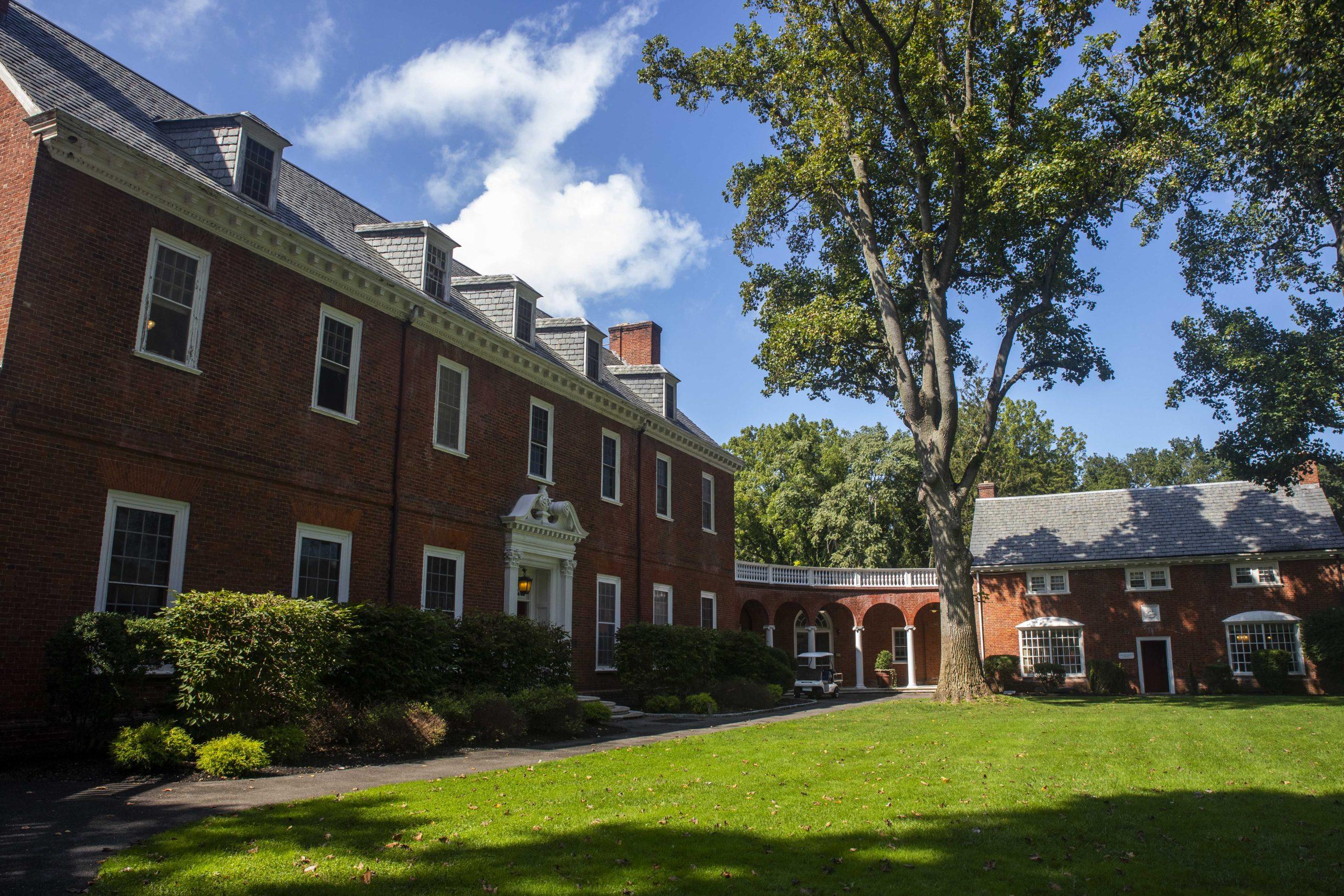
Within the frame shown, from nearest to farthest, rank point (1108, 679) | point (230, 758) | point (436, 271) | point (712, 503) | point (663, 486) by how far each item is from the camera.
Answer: point (230, 758)
point (436, 271)
point (663, 486)
point (712, 503)
point (1108, 679)

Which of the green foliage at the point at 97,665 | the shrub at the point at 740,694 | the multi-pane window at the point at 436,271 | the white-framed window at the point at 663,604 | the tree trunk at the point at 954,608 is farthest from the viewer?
the white-framed window at the point at 663,604

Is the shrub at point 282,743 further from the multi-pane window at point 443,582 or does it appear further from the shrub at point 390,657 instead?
the multi-pane window at point 443,582

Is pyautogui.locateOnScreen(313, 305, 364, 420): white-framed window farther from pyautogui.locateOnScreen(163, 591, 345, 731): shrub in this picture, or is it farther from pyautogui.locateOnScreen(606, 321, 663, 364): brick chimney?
pyautogui.locateOnScreen(606, 321, 663, 364): brick chimney

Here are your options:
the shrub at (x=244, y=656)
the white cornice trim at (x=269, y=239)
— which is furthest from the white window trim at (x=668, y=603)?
the shrub at (x=244, y=656)

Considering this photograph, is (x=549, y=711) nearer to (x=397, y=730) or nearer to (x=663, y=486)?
(x=397, y=730)

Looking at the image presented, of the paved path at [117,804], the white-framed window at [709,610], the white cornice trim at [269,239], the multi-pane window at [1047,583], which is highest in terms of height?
the white cornice trim at [269,239]

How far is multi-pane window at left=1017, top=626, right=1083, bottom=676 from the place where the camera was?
3469 cm

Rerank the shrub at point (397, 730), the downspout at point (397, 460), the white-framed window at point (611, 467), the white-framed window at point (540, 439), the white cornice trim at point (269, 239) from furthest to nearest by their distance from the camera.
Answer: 1. the white-framed window at point (611, 467)
2. the white-framed window at point (540, 439)
3. the downspout at point (397, 460)
4. the shrub at point (397, 730)
5. the white cornice trim at point (269, 239)

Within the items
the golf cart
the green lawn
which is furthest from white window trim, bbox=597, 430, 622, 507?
the golf cart

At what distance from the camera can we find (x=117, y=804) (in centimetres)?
784

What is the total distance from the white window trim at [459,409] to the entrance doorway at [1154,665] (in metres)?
27.7

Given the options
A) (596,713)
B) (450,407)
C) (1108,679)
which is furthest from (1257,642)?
(450,407)

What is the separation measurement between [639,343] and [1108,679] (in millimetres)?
21250

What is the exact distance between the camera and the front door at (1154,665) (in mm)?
33188
